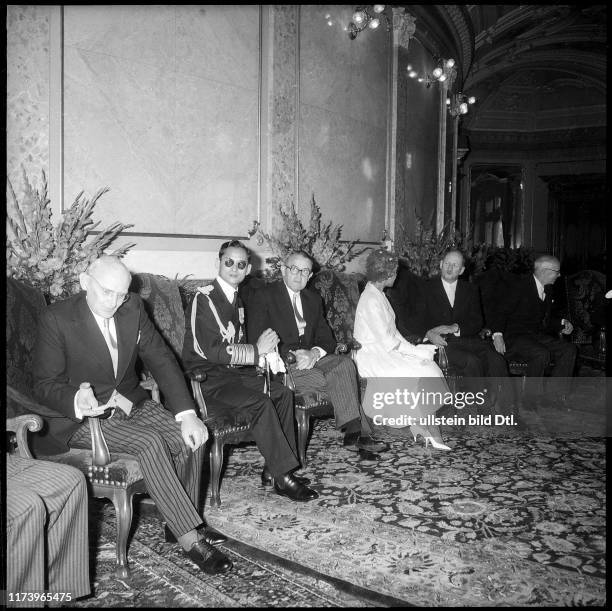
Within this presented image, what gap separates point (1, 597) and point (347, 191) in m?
5.70

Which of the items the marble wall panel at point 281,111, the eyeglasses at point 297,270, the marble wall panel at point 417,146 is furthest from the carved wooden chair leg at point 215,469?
the marble wall panel at point 417,146

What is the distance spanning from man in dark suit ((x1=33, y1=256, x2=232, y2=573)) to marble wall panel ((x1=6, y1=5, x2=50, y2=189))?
1.49 meters

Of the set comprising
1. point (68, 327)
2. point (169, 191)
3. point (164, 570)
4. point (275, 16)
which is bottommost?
point (164, 570)

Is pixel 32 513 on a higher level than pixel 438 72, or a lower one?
lower

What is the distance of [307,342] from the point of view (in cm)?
450

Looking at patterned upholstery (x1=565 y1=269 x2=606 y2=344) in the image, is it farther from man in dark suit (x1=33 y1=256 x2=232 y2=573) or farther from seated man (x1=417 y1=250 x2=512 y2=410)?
man in dark suit (x1=33 y1=256 x2=232 y2=573)

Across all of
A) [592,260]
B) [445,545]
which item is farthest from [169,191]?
[592,260]

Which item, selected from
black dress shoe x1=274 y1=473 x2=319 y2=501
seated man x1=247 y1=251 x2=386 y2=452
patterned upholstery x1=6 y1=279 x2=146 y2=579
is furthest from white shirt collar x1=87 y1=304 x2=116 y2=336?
seated man x1=247 y1=251 x2=386 y2=452

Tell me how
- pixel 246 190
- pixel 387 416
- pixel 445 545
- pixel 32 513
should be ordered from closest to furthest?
pixel 32 513
pixel 445 545
pixel 387 416
pixel 246 190

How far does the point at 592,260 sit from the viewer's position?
16.4 metres

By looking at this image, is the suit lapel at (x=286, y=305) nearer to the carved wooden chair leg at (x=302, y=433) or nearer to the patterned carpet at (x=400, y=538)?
the carved wooden chair leg at (x=302, y=433)

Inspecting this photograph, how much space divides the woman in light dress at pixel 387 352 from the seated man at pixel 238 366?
43.5 inches

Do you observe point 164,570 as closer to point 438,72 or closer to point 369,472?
point 369,472

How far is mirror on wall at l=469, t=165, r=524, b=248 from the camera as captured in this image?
16.1 metres
